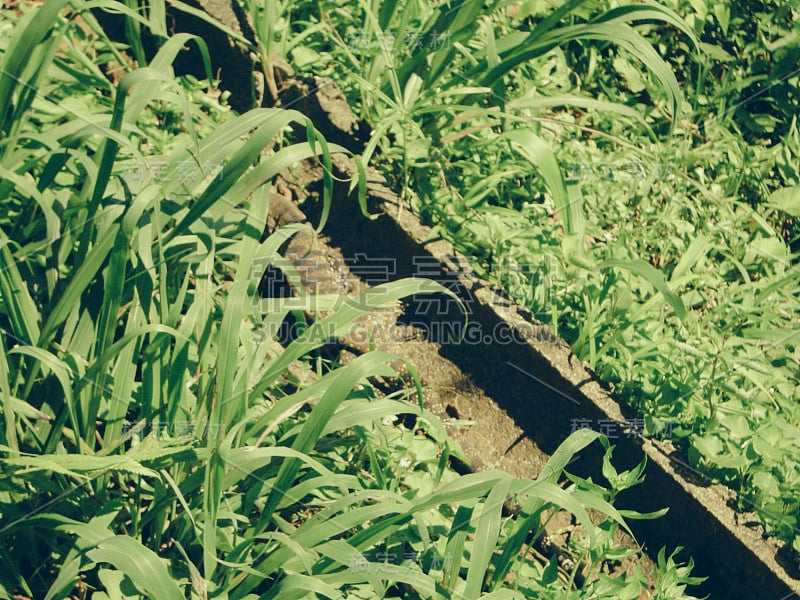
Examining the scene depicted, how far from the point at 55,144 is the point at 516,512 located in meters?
1.49

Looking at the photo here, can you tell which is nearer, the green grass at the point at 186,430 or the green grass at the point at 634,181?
the green grass at the point at 186,430

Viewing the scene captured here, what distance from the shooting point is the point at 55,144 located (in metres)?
1.96

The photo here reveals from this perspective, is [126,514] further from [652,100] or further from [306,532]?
[652,100]

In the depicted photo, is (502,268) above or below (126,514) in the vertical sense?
above

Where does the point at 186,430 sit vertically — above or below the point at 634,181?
below

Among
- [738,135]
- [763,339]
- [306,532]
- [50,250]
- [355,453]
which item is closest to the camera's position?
[306,532]

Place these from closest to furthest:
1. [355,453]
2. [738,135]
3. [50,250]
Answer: [50,250] < [355,453] < [738,135]

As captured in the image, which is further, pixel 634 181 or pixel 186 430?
pixel 634 181

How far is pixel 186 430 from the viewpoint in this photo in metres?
1.87

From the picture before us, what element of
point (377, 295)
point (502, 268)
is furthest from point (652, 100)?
point (377, 295)

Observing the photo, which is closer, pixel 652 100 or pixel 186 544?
pixel 186 544

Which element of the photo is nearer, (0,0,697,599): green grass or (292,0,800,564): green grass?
(0,0,697,599): green grass

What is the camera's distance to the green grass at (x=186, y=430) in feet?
5.58

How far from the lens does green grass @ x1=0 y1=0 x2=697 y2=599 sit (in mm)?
1702
